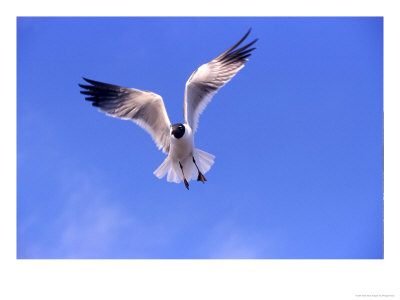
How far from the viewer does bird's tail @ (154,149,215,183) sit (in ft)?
14.5

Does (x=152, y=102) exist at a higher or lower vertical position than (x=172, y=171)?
higher

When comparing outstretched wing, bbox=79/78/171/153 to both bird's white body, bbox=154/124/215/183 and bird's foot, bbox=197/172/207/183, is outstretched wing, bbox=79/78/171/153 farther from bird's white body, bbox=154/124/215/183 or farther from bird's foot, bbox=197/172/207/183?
bird's foot, bbox=197/172/207/183

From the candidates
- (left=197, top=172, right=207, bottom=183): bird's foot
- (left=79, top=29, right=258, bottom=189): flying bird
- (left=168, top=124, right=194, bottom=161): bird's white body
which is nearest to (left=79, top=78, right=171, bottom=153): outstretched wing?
(left=79, top=29, right=258, bottom=189): flying bird

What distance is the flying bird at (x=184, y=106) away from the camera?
170 inches

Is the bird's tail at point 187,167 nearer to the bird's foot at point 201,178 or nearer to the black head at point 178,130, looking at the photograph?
the bird's foot at point 201,178

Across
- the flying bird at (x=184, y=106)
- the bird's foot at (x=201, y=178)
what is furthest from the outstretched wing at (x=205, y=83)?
the bird's foot at (x=201, y=178)

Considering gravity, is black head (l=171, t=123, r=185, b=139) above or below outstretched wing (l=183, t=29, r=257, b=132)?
below
